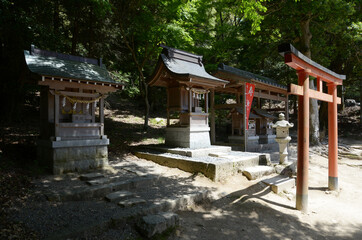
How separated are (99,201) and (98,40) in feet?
36.2

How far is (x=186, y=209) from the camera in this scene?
5723 millimetres

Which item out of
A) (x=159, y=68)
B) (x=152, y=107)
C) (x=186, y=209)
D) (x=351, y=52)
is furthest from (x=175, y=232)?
(x=152, y=107)

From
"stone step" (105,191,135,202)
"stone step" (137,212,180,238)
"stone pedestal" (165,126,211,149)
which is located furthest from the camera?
"stone pedestal" (165,126,211,149)

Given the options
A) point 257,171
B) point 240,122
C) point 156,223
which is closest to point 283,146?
point 257,171

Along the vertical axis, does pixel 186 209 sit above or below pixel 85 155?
below

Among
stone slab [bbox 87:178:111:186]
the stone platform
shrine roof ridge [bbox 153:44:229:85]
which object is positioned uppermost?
shrine roof ridge [bbox 153:44:229:85]

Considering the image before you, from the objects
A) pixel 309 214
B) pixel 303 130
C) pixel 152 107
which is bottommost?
pixel 309 214

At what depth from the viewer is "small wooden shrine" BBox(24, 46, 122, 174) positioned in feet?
23.9

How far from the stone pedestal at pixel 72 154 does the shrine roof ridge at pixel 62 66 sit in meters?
2.21

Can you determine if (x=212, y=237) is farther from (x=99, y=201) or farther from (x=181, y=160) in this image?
(x=181, y=160)

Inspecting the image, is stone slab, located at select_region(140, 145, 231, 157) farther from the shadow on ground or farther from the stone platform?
the shadow on ground

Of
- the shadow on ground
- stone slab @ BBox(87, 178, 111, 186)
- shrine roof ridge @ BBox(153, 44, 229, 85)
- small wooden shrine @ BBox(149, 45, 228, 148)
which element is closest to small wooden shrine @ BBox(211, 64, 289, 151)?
shrine roof ridge @ BBox(153, 44, 229, 85)

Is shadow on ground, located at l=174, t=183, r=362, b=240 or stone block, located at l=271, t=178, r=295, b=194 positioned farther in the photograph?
stone block, located at l=271, t=178, r=295, b=194

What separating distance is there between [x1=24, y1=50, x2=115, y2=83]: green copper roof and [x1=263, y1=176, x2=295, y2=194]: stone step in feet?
22.3
